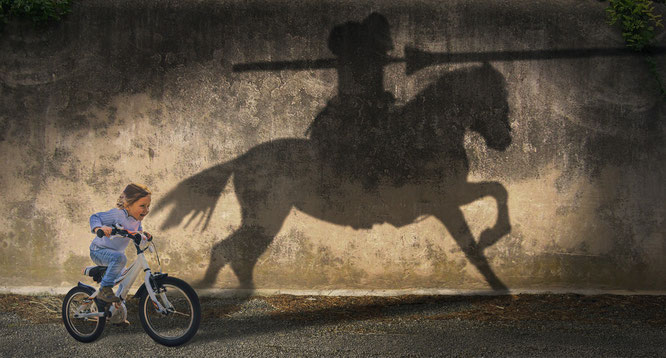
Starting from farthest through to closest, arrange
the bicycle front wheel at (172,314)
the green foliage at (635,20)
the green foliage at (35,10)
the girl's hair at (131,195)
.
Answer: the green foliage at (35,10) < the green foliage at (635,20) < the girl's hair at (131,195) < the bicycle front wheel at (172,314)

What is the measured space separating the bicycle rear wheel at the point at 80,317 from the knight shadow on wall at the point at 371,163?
5.16 ft

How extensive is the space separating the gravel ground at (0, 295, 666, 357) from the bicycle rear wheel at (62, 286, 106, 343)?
90mm

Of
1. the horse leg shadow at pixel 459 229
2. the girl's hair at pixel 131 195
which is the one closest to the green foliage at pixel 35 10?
the girl's hair at pixel 131 195

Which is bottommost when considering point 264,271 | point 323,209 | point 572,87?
point 264,271

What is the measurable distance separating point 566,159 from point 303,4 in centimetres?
327

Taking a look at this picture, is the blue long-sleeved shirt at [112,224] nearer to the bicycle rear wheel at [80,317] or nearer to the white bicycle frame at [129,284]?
the white bicycle frame at [129,284]

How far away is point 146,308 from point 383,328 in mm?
2068

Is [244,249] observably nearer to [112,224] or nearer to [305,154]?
[305,154]

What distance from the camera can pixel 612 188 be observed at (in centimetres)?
594

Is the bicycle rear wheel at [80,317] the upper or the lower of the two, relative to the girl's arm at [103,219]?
lower

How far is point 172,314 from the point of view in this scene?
14.5 ft

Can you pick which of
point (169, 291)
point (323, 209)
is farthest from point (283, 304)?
point (169, 291)

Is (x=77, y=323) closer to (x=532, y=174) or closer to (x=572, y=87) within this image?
(x=532, y=174)

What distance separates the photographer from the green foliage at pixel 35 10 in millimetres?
5969
